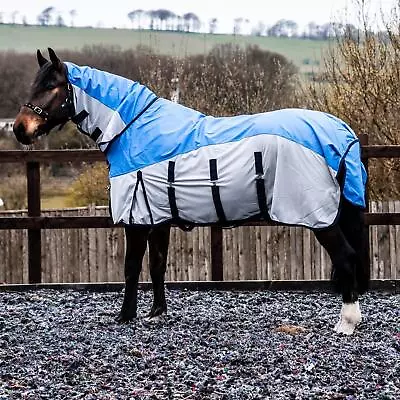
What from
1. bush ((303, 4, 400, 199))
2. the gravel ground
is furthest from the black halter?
bush ((303, 4, 400, 199))

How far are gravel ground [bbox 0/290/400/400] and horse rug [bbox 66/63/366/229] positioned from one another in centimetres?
78

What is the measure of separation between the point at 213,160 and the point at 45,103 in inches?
51.1

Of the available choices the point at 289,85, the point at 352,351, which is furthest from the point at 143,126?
A: the point at 289,85

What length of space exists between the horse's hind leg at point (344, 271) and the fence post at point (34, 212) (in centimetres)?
322

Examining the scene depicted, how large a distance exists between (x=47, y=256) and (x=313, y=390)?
7916mm

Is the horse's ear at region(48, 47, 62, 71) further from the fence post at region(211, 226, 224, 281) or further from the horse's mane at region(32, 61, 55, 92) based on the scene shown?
the fence post at region(211, 226, 224, 281)

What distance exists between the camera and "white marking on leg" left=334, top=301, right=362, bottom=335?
5.14m

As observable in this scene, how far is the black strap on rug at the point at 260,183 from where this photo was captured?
5121 millimetres

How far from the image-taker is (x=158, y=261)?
5.85 m

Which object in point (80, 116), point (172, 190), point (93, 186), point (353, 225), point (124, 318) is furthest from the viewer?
point (93, 186)

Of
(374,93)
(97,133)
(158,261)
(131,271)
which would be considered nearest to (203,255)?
(374,93)

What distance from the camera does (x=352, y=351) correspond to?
465cm

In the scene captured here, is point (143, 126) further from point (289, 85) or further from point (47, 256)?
point (289, 85)

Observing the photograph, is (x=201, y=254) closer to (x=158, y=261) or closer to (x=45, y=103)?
(x=158, y=261)
